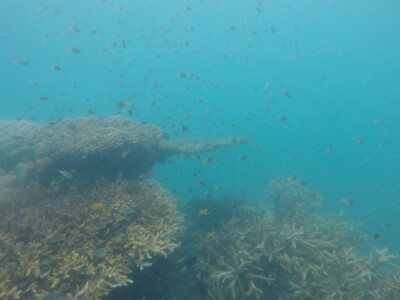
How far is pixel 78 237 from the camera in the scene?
6.52 metres

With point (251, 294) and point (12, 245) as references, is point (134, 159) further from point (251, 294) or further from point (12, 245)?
point (251, 294)

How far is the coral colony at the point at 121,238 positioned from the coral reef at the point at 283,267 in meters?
0.03

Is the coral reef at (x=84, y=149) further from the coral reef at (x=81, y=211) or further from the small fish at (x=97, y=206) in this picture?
the small fish at (x=97, y=206)

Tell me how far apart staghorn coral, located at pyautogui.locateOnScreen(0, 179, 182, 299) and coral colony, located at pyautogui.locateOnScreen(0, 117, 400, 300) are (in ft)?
0.07

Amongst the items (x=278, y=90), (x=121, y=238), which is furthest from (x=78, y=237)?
(x=278, y=90)

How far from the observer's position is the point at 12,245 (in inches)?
236

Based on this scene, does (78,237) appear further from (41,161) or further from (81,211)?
(41,161)

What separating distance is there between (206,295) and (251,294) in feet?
3.89

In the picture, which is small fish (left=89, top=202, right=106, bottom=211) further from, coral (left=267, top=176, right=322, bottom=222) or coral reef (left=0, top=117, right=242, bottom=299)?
coral (left=267, top=176, right=322, bottom=222)

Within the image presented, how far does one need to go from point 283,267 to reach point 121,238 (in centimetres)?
422

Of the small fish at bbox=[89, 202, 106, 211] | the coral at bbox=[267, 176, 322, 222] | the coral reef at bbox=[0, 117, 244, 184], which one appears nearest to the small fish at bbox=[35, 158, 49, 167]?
the coral reef at bbox=[0, 117, 244, 184]

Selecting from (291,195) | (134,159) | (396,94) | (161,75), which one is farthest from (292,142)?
(396,94)

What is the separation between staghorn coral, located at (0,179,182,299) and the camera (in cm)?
544

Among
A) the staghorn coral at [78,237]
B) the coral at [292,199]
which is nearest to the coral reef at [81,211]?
the staghorn coral at [78,237]
